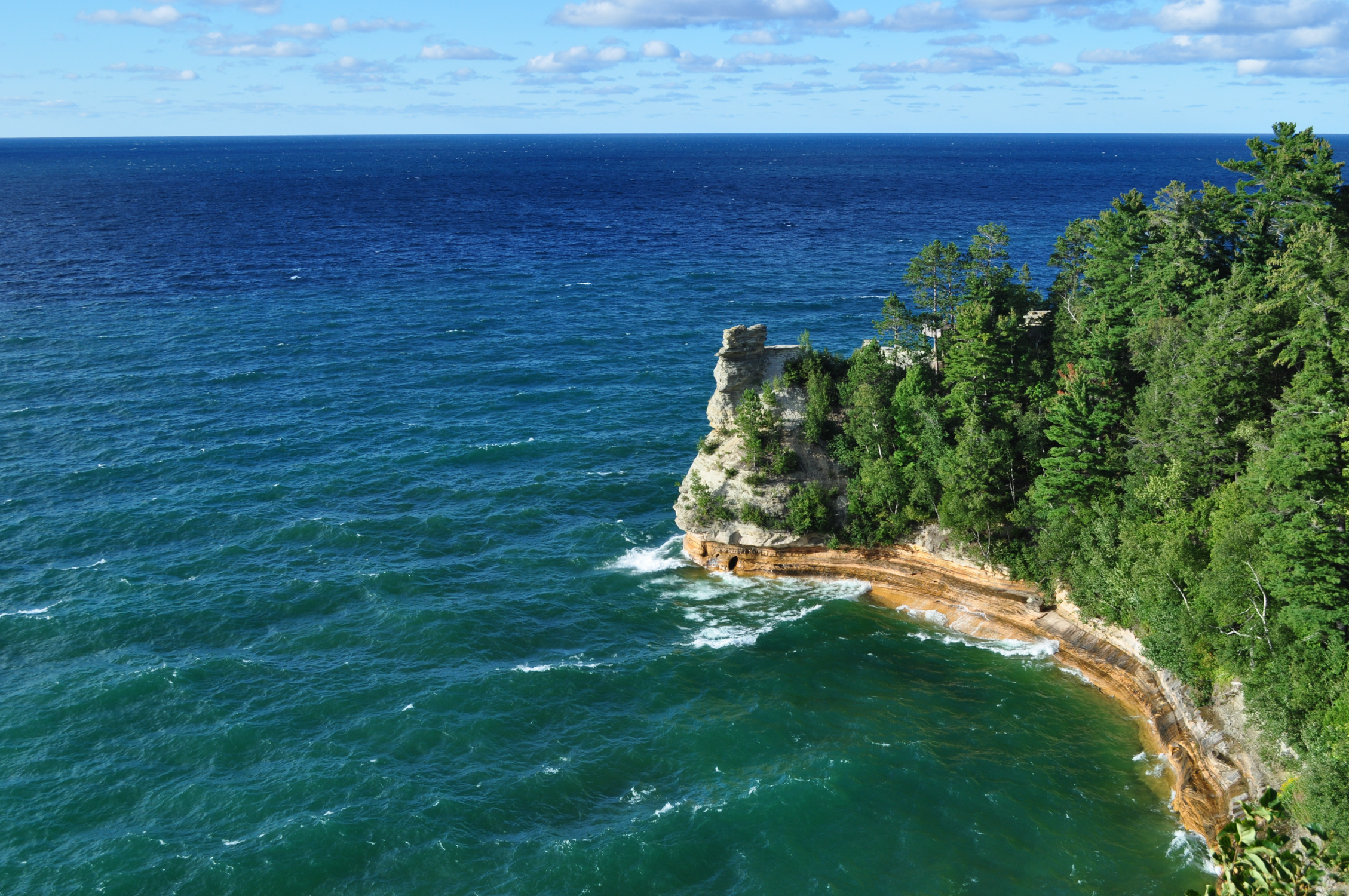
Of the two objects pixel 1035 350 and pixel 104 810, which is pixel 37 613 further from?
pixel 1035 350

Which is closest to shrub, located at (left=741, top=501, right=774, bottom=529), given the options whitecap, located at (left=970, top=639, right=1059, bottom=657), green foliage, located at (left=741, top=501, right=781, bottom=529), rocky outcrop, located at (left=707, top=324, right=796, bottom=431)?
green foliage, located at (left=741, top=501, right=781, bottom=529)

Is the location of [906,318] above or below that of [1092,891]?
above

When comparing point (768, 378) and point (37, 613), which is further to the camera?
point (768, 378)

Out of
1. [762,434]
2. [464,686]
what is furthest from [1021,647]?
[464,686]

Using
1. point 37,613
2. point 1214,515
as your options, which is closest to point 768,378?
point 1214,515

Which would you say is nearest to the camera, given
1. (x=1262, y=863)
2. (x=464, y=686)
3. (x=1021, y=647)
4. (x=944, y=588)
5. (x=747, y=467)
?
(x=1262, y=863)

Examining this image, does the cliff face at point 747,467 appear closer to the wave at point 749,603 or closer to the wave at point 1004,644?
the wave at point 749,603

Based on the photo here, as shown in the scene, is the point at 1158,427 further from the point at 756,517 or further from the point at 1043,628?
the point at 756,517
